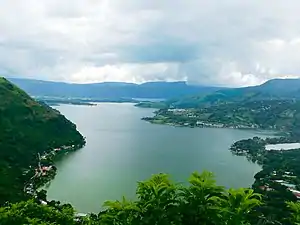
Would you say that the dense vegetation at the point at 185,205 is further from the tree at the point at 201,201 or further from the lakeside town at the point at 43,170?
the lakeside town at the point at 43,170

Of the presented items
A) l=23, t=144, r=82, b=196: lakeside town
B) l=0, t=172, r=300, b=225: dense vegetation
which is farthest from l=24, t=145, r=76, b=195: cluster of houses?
l=0, t=172, r=300, b=225: dense vegetation

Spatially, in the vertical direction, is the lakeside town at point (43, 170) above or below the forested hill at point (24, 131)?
below

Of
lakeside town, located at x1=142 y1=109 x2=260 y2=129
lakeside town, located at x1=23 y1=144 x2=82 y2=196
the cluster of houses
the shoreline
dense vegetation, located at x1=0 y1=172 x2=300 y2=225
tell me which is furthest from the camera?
lakeside town, located at x1=142 y1=109 x2=260 y2=129

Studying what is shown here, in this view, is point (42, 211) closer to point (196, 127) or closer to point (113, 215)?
Result: point (113, 215)

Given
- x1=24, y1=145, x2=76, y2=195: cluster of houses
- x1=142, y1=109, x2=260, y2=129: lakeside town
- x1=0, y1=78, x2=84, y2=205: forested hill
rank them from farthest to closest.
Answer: x1=142, y1=109, x2=260, y2=129: lakeside town, x1=0, y1=78, x2=84, y2=205: forested hill, x1=24, y1=145, x2=76, y2=195: cluster of houses

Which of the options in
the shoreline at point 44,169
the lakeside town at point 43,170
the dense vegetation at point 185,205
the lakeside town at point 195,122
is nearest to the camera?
the dense vegetation at point 185,205

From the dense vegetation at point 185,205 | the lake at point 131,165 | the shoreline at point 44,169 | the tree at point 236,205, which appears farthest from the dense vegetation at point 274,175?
the shoreline at point 44,169

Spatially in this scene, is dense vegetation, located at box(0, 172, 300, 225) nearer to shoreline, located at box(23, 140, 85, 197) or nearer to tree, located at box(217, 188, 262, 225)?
tree, located at box(217, 188, 262, 225)
